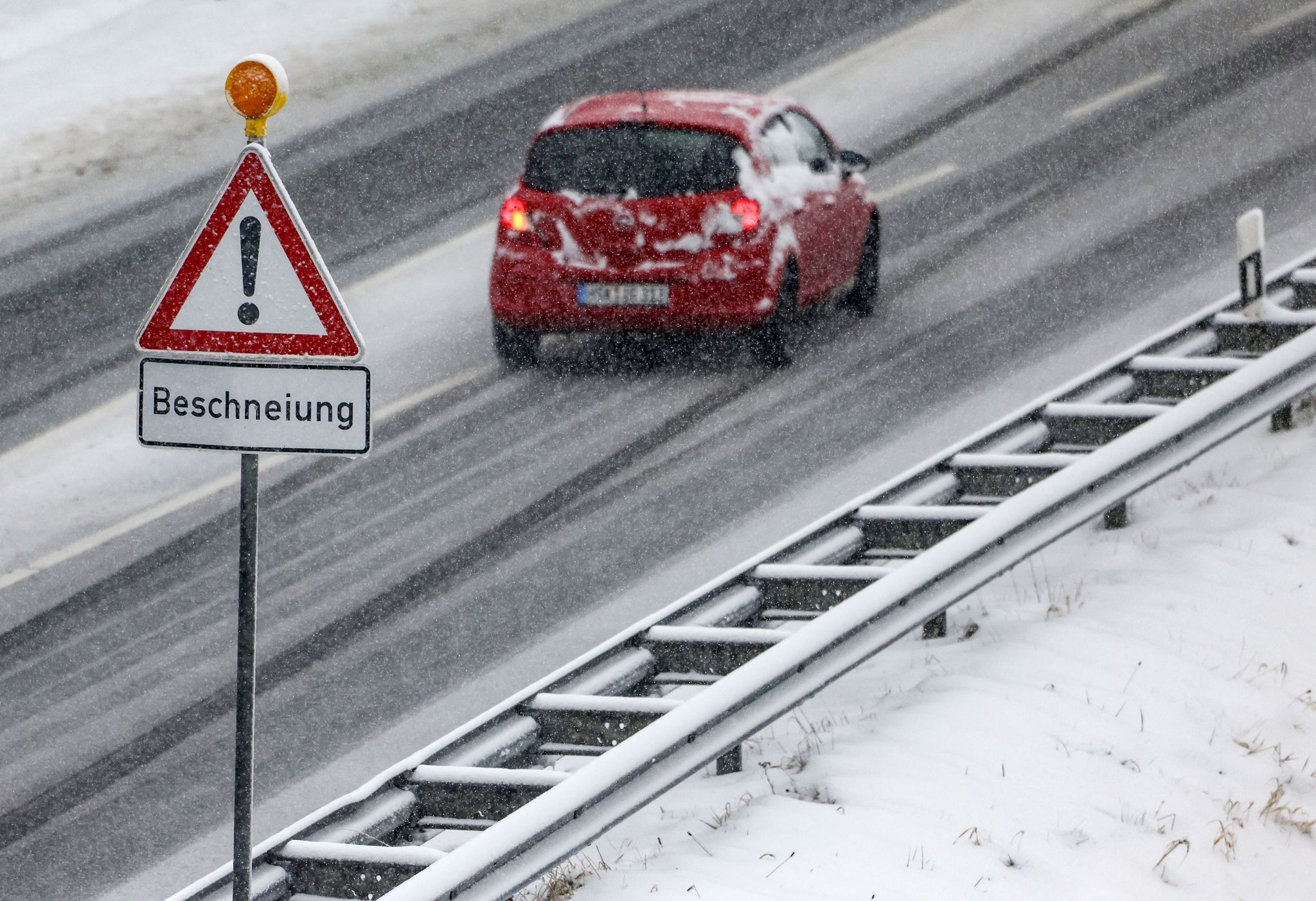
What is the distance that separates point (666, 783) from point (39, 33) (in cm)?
1829

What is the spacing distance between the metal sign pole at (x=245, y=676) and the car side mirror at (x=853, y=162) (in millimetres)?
9127

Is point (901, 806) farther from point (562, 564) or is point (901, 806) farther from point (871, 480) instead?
point (871, 480)

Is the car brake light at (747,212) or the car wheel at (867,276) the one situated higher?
the car brake light at (747,212)

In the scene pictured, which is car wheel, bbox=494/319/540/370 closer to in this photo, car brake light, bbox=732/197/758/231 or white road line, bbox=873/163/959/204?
car brake light, bbox=732/197/758/231

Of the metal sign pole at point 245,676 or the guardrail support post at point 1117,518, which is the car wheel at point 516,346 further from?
the metal sign pole at point 245,676

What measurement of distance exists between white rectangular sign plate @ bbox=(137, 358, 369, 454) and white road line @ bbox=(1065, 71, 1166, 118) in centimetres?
1525

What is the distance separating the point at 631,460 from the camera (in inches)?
438

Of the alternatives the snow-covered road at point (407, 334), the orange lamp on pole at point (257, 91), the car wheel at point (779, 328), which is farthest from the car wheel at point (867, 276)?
the orange lamp on pole at point (257, 91)

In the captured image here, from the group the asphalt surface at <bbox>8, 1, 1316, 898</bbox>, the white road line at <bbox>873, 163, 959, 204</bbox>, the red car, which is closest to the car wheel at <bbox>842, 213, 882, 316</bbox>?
the asphalt surface at <bbox>8, 1, 1316, 898</bbox>

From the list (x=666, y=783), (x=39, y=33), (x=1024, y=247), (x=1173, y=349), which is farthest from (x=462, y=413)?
(x=39, y=33)

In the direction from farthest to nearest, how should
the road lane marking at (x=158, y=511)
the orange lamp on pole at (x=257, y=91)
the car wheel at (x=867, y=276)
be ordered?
the car wheel at (x=867, y=276) < the road lane marking at (x=158, y=511) < the orange lamp on pole at (x=257, y=91)

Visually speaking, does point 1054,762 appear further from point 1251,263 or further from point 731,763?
point 1251,263

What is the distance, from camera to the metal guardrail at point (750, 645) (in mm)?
5387

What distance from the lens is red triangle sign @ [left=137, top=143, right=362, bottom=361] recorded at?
5.09m
